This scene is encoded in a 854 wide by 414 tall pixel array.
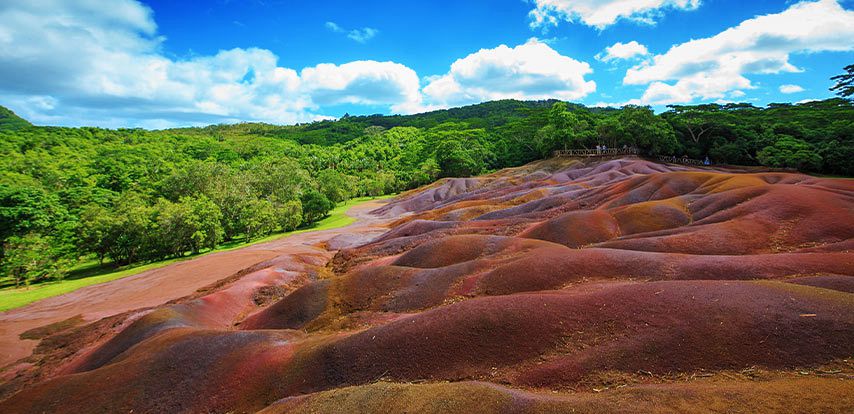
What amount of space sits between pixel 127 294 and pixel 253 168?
181 ft

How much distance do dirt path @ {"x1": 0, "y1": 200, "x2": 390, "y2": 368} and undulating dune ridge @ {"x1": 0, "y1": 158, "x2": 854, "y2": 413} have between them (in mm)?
7479

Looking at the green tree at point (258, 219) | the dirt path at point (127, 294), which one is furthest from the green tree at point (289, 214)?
the dirt path at point (127, 294)

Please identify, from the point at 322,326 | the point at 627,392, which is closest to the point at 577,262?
the point at 627,392

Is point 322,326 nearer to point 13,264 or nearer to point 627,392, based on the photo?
point 627,392

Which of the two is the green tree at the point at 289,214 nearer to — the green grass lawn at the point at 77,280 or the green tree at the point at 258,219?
the green tree at the point at 258,219

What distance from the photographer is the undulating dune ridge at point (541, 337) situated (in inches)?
368

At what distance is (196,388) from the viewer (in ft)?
41.9

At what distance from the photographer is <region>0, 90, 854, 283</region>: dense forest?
39.2m

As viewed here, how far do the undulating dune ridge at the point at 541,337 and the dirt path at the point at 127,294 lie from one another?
294 inches

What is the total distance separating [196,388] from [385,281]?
10.1 metres

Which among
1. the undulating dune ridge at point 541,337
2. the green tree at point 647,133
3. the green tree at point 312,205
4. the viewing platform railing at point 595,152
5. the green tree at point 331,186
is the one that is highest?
the green tree at point 647,133

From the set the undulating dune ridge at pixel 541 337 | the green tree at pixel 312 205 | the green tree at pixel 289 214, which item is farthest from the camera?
the green tree at pixel 312 205

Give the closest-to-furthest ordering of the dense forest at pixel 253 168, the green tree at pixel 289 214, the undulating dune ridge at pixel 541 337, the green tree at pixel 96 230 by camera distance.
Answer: the undulating dune ridge at pixel 541 337, the green tree at pixel 96 230, the dense forest at pixel 253 168, the green tree at pixel 289 214

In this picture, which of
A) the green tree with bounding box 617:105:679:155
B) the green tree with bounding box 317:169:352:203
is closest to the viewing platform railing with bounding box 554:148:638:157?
the green tree with bounding box 617:105:679:155
